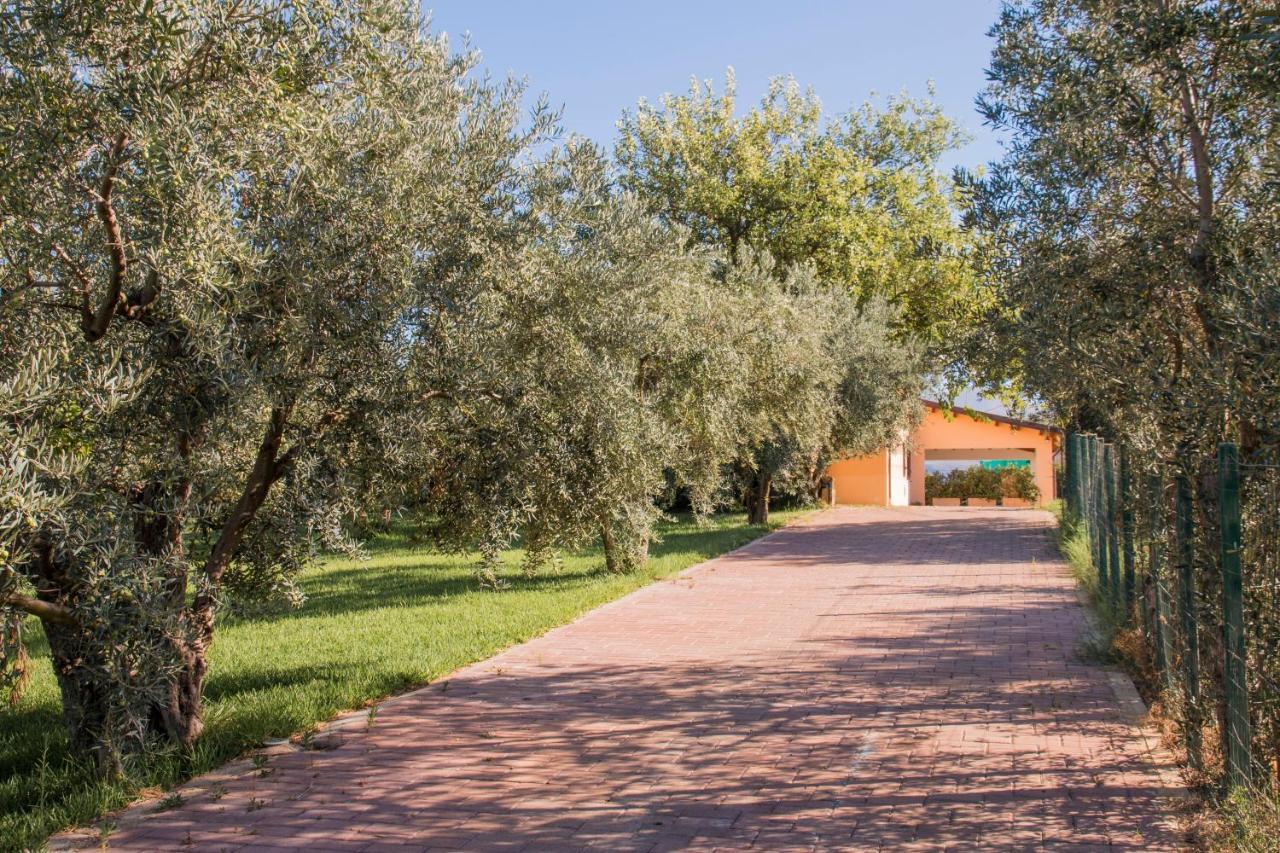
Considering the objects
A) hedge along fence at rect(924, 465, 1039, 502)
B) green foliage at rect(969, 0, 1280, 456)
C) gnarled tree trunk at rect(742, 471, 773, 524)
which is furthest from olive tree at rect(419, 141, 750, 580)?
hedge along fence at rect(924, 465, 1039, 502)

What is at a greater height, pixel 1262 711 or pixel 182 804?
pixel 1262 711

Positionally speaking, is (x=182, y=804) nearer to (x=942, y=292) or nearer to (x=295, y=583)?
(x=295, y=583)

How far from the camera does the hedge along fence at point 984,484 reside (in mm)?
38562

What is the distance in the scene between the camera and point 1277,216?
6.04 m

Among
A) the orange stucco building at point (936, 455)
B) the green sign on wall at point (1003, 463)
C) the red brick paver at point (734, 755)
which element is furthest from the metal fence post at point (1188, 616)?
the green sign on wall at point (1003, 463)

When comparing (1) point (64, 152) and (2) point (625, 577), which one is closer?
(1) point (64, 152)

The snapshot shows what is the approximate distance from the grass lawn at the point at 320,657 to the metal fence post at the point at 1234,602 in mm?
5070

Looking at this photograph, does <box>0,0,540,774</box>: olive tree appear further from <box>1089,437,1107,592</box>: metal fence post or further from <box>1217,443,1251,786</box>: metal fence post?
<box>1089,437,1107,592</box>: metal fence post

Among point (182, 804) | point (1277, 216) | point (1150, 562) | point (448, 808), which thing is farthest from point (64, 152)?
point (1150, 562)

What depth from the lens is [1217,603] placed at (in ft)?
19.1

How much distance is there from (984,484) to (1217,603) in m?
35.0

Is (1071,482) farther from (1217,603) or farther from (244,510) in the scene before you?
(244,510)

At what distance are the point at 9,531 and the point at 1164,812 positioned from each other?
5.69 metres

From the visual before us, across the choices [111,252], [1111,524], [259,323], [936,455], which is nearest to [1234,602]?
[259,323]
